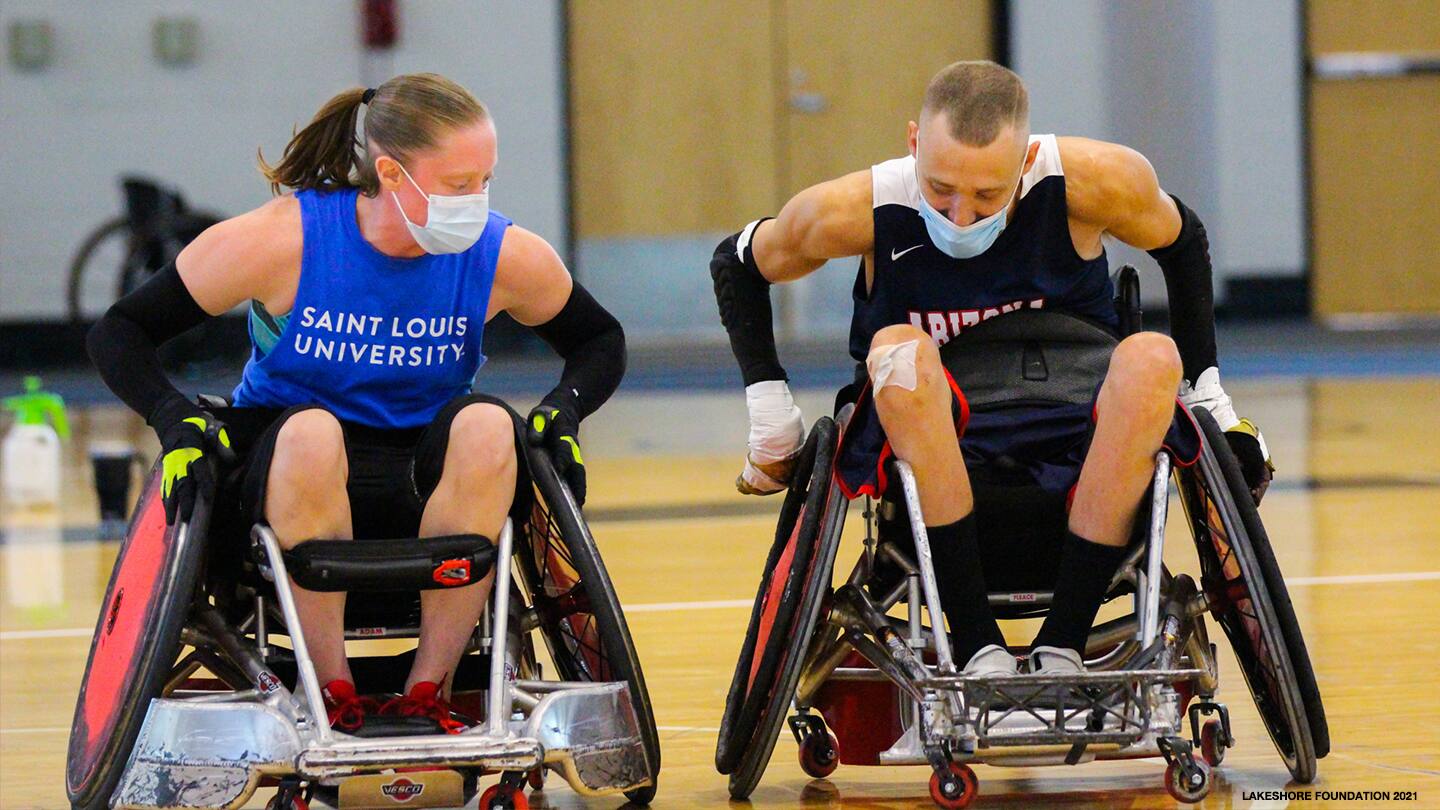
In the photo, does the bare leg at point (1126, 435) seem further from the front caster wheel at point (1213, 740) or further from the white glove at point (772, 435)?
the white glove at point (772, 435)

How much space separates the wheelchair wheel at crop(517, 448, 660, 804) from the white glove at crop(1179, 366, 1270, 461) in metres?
0.75

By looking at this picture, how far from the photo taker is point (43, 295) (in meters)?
9.46

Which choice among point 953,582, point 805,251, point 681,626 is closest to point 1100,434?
point 953,582

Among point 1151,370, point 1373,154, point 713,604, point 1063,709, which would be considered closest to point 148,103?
point 1373,154

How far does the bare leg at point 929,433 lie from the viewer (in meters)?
2.37

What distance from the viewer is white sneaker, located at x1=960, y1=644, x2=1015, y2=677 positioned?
7.78 ft

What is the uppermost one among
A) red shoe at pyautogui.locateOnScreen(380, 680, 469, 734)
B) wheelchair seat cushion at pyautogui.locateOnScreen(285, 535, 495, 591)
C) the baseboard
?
wheelchair seat cushion at pyautogui.locateOnScreen(285, 535, 495, 591)

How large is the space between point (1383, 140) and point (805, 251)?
8423 mm

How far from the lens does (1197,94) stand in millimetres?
9938

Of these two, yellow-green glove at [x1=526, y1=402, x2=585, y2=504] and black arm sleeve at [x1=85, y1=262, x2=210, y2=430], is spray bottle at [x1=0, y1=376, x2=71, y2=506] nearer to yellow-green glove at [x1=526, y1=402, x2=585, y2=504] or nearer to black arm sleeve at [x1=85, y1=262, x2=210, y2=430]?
black arm sleeve at [x1=85, y1=262, x2=210, y2=430]

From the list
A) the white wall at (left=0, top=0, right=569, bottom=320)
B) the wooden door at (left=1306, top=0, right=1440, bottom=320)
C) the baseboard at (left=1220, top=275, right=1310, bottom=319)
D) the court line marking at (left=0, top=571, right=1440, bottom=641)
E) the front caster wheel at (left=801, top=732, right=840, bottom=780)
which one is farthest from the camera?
the baseboard at (left=1220, top=275, right=1310, bottom=319)

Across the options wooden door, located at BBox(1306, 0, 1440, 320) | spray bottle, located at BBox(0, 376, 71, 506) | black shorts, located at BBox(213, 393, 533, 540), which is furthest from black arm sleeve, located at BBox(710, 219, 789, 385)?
wooden door, located at BBox(1306, 0, 1440, 320)

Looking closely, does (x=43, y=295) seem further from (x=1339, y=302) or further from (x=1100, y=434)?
(x=1100, y=434)

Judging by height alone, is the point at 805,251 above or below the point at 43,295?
above
